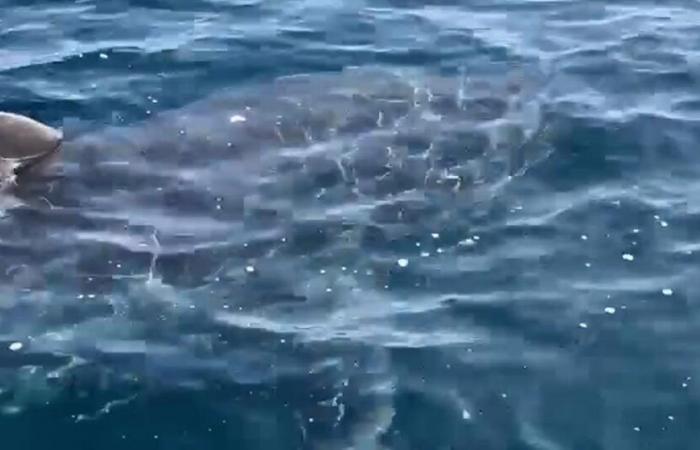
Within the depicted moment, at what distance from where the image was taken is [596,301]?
14.4 metres

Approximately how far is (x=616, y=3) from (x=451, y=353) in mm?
11430

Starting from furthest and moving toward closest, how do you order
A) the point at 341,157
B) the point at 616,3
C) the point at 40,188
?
the point at 616,3
the point at 341,157
the point at 40,188

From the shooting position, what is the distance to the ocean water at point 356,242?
12969 millimetres

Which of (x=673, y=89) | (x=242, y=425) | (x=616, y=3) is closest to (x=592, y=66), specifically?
(x=673, y=89)

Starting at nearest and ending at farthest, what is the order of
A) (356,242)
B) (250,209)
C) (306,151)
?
(356,242) < (250,209) < (306,151)

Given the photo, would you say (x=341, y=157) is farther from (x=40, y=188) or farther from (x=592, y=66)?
(x=592, y=66)

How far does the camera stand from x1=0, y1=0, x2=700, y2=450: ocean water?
511 inches

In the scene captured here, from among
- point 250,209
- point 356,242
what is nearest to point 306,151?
point 250,209

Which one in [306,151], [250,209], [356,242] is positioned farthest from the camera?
[306,151]

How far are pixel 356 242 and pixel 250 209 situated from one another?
158cm

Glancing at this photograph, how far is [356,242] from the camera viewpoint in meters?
15.5

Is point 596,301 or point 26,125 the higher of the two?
point 26,125

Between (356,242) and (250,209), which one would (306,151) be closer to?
(250,209)

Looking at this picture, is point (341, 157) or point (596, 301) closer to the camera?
point (596, 301)
